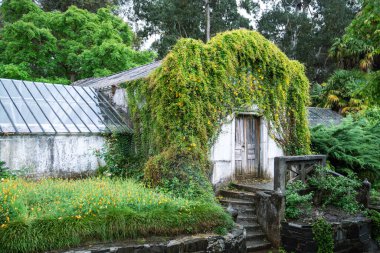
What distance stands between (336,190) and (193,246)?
501cm

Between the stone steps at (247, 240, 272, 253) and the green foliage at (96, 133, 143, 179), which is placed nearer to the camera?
the stone steps at (247, 240, 272, 253)

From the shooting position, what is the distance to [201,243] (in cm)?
607

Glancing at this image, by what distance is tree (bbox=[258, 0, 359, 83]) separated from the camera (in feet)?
94.7

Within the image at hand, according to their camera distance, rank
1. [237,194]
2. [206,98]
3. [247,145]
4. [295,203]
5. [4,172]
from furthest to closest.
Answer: [247,145], [206,98], [237,194], [295,203], [4,172]

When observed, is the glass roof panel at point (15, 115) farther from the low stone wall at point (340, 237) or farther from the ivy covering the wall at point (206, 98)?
the low stone wall at point (340, 237)

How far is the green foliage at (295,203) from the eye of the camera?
834cm

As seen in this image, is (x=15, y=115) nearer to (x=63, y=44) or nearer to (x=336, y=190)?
(x=336, y=190)

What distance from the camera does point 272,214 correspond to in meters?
8.23

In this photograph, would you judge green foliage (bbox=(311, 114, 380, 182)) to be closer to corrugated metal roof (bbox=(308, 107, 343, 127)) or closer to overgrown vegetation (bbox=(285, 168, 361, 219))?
overgrown vegetation (bbox=(285, 168, 361, 219))

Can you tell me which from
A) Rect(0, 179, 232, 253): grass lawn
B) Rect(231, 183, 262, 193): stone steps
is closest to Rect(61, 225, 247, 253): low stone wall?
Rect(0, 179, 232, 253): grass lawn

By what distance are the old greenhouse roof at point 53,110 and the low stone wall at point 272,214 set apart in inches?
196

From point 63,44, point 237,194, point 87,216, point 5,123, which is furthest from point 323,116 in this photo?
point 87,216

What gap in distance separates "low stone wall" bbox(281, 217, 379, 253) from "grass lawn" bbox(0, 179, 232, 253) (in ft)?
6.75

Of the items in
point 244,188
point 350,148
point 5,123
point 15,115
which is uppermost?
point 15,115
